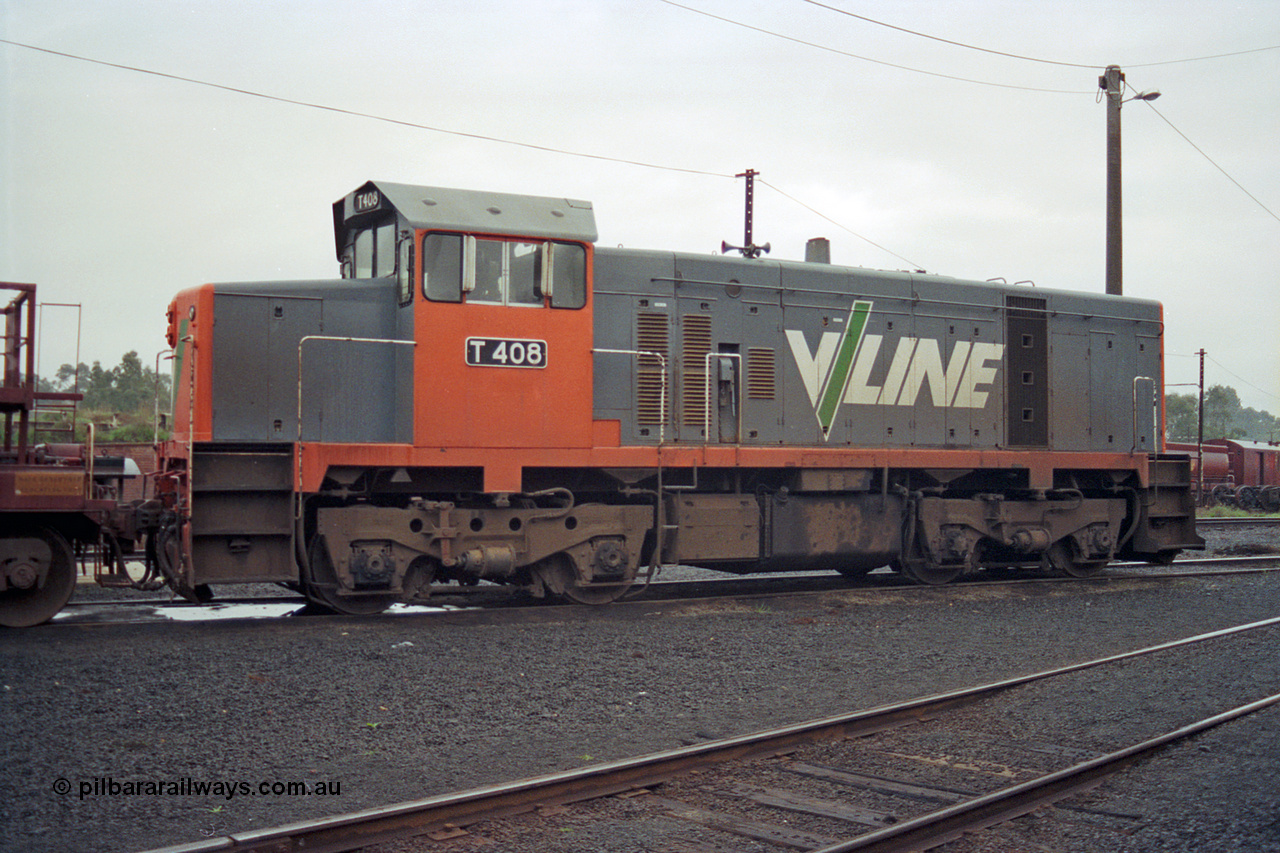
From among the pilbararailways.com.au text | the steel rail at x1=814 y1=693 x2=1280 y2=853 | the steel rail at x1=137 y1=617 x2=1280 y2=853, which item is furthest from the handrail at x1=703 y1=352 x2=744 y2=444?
the pilbararailways.com.au text

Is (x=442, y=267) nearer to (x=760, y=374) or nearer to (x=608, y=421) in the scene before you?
(x=608, y=421)

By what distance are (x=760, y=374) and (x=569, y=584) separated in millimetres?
3099

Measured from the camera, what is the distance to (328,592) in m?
8.73

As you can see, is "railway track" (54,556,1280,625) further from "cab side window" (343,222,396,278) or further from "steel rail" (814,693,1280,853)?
"steel rail" (814,693,1280,853)

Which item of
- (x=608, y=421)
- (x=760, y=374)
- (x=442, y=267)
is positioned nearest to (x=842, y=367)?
(x=760, y=374)

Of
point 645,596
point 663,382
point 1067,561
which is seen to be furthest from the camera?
point 1067,561

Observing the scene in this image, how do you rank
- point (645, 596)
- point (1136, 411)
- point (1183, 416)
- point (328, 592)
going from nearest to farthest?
point (328, 592), point (645, 596), point (1136, 411), point (1183, 416)

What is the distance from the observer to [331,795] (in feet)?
14.5

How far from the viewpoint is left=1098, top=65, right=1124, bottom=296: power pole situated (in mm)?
18016

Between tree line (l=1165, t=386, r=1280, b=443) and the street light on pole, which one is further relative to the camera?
tree line (l=1165, t=386, r=1280, b=443)

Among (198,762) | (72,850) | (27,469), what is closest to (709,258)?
(27,469)

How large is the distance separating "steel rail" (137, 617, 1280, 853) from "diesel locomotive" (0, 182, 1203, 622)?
4251 mm

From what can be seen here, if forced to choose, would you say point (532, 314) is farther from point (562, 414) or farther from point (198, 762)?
point (198, 762)

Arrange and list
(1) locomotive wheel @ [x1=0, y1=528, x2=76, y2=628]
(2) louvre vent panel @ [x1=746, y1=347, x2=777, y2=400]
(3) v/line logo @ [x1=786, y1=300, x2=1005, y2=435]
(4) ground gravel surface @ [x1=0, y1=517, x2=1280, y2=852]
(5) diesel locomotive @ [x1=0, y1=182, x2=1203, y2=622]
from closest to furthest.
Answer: (4) ground gravel surface @ [x1=0, y1=517, x2=1280, y2=852]
(1) locomotive wheel @ [x1=0, y1=528, x2=76, y2=628]
(5) diesel locomotive @ [x1=0, y1=182, x2=1203, y2=622]
(2) louvre vent panel @ [x1=746, y1=347, x2=777, y2=400]
(3) v/line logo @ [x1=786, y1=300, x2=1005, y2=435]
